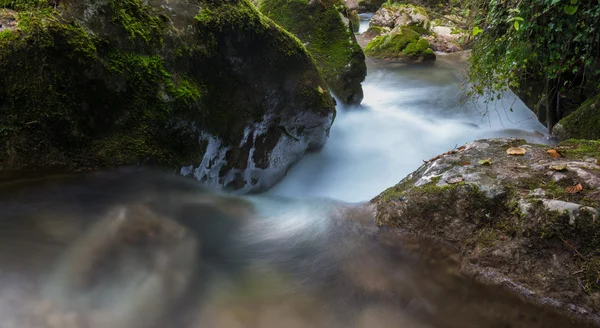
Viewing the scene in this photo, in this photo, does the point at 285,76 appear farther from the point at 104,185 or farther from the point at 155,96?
the point at 104,185

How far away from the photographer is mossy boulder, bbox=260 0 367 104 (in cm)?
695

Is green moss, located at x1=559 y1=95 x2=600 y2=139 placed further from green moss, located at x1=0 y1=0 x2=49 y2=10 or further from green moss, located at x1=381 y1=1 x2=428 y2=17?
green moss, located at x1=381 y1=1 x2=428 y2=17

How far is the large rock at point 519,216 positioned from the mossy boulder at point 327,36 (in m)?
Result: 3.80

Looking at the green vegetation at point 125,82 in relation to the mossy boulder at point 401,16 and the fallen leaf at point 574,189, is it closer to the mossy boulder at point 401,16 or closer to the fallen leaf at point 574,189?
the fallen leaf at point 574,189

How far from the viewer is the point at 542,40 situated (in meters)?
4.06

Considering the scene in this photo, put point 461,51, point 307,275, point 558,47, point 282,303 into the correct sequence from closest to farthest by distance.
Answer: point 282,303 < point 307,275 < point 558,47 < point 461,51

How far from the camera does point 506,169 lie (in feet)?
10.2

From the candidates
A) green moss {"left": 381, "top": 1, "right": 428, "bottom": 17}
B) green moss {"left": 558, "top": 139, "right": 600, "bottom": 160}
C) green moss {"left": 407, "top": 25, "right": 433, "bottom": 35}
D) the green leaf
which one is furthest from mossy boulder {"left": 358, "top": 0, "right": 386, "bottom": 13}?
green moss {"left": 558, "top": 139, "right": 600, "bottom": 160}

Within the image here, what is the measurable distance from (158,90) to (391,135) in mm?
4454

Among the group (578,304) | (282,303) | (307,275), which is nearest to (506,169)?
(578,304)

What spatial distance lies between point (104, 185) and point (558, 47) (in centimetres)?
488

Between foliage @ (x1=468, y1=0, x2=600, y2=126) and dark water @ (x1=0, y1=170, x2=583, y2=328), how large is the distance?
247 centimetres

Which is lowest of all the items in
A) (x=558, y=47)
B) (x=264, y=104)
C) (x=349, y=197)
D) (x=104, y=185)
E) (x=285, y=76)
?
(x=349, y=197)

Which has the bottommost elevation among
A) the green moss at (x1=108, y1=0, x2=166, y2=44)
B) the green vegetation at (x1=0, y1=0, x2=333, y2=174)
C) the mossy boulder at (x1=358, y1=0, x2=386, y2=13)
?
the green vegetation at (x1=0, y1=0, x2=333, y2=174)
